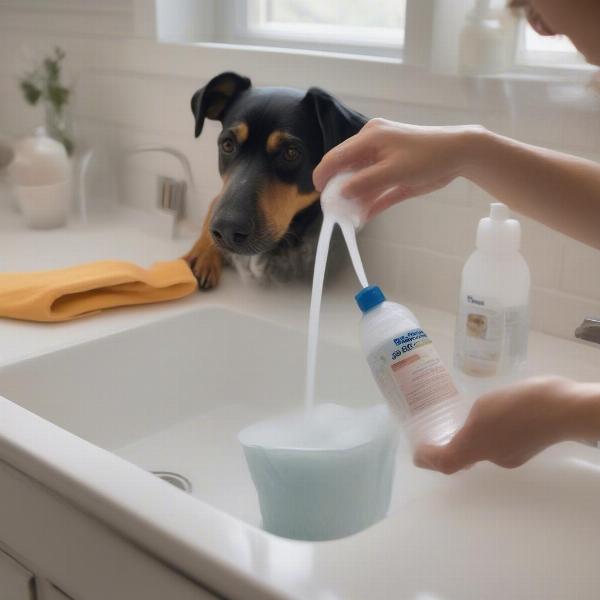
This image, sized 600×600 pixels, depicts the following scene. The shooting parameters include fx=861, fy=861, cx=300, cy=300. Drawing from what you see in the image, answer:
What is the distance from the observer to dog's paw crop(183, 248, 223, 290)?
121 centimetres

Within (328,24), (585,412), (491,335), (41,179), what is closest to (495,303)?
(491,335)

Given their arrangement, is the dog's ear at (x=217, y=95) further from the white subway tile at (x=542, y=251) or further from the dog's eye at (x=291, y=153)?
the white subway tile at (x=542, y=251)

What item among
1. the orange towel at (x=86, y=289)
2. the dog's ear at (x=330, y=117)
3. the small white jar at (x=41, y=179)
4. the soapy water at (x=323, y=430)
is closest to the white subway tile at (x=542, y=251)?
the dog's ear at (x=330, y=117)

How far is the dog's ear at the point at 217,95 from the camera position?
1.11 m

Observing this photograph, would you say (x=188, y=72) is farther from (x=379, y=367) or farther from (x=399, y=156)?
(x=379, y=367)

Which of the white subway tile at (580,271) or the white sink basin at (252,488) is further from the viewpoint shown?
the white subway tile at (580,271)

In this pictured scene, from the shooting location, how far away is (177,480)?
39.4 inches

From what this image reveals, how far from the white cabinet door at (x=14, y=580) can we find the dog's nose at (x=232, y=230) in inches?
16.6

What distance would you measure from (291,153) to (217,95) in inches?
6.5

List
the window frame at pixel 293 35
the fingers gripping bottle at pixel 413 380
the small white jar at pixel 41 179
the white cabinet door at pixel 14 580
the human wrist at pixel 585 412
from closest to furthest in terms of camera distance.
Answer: the human wrist at pixel 585 412, the fingers gripping bottle at pixel 413 380, the white cabinet door at pixel 14 580, the window frame at pixel 293 35, the small white jar at pixel 41 179

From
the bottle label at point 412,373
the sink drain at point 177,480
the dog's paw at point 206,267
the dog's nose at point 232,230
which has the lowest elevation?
the sink drain at point 177,480

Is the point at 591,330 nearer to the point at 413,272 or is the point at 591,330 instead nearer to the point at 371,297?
the point at 371,297

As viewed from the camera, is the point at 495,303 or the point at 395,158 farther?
the point at 495,303

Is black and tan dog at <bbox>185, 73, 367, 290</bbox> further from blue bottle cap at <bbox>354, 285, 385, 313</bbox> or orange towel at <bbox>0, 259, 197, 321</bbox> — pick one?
blue bottle cap at <bbox>354, 285, 385, 313</bbox>
